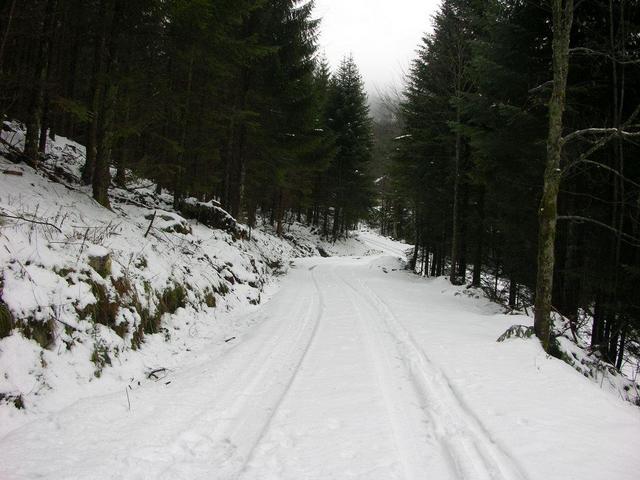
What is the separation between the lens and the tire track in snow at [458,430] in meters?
3.06

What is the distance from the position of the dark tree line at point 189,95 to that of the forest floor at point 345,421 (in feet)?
21.1

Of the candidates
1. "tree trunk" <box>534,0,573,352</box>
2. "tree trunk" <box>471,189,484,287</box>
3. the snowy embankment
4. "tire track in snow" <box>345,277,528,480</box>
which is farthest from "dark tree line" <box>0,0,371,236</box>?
"tree trunk" <box>471,189,484,287</box>

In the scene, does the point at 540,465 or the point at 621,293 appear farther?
the point at 621,293

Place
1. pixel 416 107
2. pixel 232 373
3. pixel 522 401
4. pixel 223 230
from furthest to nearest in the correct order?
1. pixel 416 107
2. pixel 223 230
3. pixel 232 373
4. pixel 522 401

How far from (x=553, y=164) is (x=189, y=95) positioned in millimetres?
9618

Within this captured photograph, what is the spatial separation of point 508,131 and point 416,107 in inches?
377

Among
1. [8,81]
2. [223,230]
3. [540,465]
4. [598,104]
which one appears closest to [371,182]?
[223,230]

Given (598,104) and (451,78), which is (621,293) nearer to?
(598,104)

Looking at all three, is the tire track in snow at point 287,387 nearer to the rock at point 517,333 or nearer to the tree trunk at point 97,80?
the rock at point 517,333

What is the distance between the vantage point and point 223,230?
13719 millimetres

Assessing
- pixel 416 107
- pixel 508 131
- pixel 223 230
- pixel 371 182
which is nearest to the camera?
pixel 508 131

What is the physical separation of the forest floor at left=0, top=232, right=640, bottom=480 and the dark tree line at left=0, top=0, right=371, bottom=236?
6429 millimetres

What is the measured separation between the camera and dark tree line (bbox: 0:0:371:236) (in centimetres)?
845

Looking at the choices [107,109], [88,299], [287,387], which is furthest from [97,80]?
[287,387]
